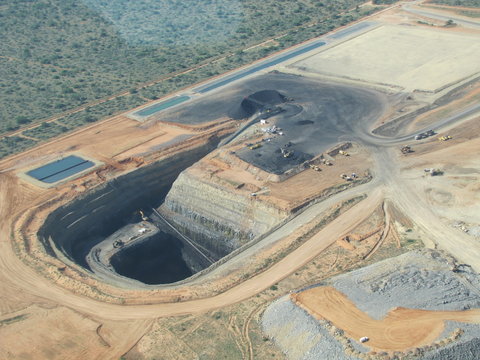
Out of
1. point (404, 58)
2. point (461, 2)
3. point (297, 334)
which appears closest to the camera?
point (297, 334)

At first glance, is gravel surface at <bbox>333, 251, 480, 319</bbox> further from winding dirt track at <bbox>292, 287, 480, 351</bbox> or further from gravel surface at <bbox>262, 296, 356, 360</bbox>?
gravel surface at <bbox>262, 296, 356, 360</bbox>

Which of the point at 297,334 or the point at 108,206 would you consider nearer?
the point at 297,334

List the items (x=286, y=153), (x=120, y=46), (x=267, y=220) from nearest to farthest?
1. (x=267, y=220)
2. (x=286, y=153)
3. (x=120, y=46)

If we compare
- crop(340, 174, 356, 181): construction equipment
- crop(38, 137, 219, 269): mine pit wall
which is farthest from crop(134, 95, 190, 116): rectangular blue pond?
crop(340, 174, 356, 181): construction equipment

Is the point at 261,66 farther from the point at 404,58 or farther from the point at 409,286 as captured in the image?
the point at 409,286

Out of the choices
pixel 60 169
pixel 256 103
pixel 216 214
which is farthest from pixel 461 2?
pixel 60 169

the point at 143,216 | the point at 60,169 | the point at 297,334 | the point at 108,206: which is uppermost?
the point at 60,169

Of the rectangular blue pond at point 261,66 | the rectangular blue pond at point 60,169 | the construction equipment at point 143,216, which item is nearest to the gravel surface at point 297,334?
the construction equipment at point 143,216
